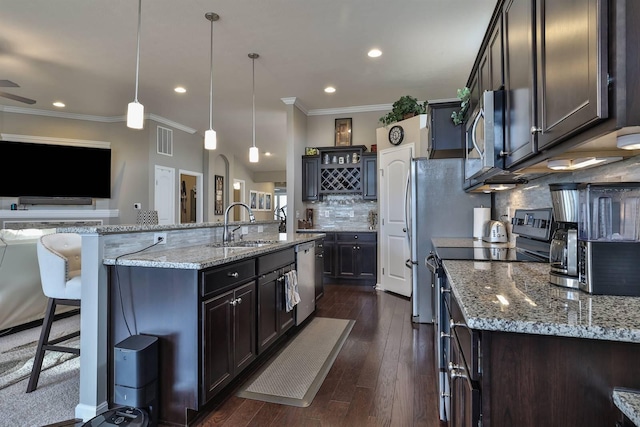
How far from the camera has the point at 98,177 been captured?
669 cm

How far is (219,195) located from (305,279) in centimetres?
602

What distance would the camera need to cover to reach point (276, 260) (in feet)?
9.39

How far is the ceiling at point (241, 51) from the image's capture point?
3.23m

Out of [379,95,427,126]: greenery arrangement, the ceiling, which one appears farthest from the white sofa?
[379,95,427,126]: greenery arrangement

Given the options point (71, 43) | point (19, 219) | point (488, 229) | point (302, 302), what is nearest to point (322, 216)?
point (302, 302)

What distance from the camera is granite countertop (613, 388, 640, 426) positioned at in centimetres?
70

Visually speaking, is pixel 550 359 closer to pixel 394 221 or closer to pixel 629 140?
pixel 629 140

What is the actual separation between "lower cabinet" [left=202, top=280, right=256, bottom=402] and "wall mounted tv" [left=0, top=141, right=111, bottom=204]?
5781 mm

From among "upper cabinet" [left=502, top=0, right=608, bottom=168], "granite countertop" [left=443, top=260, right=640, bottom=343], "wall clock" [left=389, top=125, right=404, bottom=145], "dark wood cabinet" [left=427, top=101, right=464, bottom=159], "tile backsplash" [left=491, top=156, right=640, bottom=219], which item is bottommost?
"granite countertop" [left=443, top=260, right=640, bottom=343]

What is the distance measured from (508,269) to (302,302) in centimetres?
224

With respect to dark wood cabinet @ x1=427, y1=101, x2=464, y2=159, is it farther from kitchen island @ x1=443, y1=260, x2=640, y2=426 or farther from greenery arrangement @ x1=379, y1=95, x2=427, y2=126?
kitchen island @ x1=443, y1=260, x2=640, y2=426

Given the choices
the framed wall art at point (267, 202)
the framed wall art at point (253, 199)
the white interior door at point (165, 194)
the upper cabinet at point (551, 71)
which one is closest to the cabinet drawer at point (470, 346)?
the upper cabinet at point (551, 71)

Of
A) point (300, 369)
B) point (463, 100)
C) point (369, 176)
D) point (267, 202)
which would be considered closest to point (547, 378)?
point (300, 369)

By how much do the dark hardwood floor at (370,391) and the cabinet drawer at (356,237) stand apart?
2.00 metres
